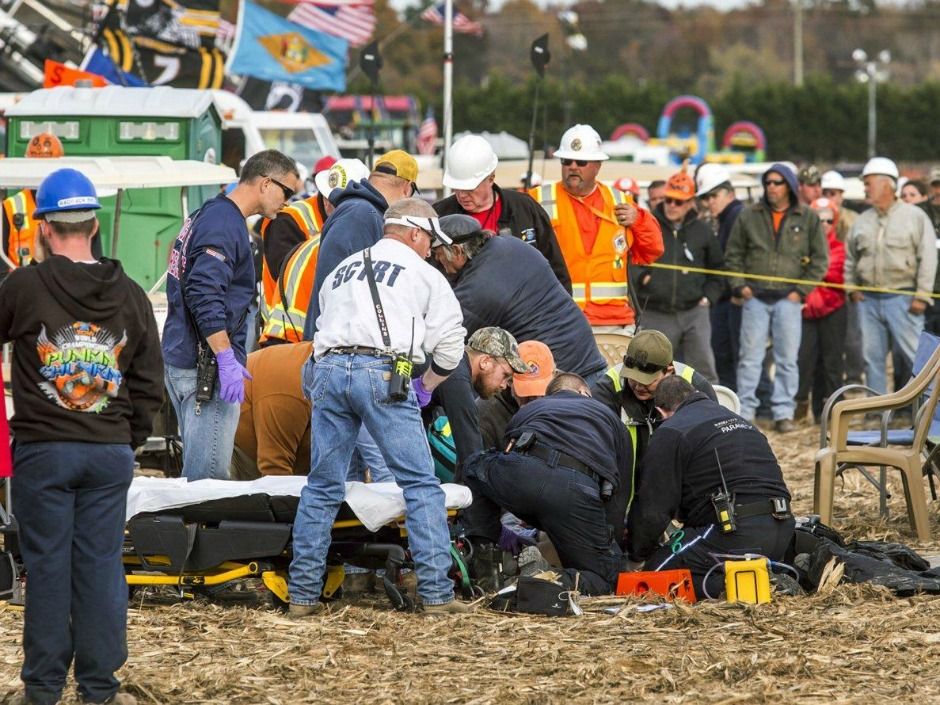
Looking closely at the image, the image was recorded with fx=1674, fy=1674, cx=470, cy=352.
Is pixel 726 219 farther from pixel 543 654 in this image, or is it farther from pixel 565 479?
pixel 543 654

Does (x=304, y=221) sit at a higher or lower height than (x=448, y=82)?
lower

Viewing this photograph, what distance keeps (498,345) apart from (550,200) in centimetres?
265

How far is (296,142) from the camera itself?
19359 millimetres

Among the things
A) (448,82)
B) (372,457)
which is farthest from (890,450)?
(448,82)

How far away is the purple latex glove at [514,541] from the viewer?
765cm

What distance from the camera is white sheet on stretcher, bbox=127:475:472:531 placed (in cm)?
708

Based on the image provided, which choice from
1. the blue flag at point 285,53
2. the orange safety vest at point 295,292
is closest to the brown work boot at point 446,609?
the orange safety vest at point 295,292

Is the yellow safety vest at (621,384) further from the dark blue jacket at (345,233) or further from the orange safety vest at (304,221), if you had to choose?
the orange safety vest at (304,221)

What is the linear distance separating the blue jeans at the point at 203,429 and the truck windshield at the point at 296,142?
11.5 metres

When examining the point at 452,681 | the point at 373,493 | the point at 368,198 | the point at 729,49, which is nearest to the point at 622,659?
the point at 452,681

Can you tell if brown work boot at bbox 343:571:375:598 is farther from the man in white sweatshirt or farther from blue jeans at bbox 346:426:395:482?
blue jeans at bbox 346:426:395:482

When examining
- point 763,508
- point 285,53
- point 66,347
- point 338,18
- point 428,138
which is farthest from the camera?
point 428,138

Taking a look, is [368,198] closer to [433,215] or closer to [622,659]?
[433,215]

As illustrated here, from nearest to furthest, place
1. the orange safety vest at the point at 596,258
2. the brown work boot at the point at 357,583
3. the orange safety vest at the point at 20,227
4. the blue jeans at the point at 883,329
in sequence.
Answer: the brown work boot at the point at 357,583 < the orange safety vest at the point at 596,258 < the orange safety vest at the point at 20,227 < the blue jeans at the point at 883,329
